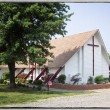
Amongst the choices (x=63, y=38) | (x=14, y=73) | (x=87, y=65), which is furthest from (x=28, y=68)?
(x=87, y=65)

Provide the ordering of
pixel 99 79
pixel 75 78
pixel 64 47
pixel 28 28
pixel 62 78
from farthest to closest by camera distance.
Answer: pixel 99 79
pixel 75 78
pixel 28 28
pixel 64 47
pixel 62 78

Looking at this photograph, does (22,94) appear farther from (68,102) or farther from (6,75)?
(68,102)

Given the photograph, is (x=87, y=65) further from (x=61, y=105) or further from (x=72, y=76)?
(x=61, y=105)

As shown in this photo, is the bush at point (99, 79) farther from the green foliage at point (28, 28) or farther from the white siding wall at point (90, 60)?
the green foliage at point (28, 28)

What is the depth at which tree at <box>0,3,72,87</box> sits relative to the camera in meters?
12.9

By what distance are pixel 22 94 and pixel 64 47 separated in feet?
8.70

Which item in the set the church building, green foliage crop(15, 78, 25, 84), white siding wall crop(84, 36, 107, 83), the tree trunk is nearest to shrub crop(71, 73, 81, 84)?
the church building

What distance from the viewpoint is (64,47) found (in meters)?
12.9

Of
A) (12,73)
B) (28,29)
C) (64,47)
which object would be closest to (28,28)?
(28,29)

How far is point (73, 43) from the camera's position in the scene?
13.4 meters

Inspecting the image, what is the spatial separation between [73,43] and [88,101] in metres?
2.84

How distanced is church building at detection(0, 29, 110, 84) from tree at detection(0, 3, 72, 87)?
0.42m

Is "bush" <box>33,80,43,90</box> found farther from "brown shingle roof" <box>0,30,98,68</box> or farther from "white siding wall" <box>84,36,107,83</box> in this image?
"white siding wall" <box>84,36,107,83</box>

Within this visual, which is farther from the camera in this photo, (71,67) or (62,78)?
(71,67)
